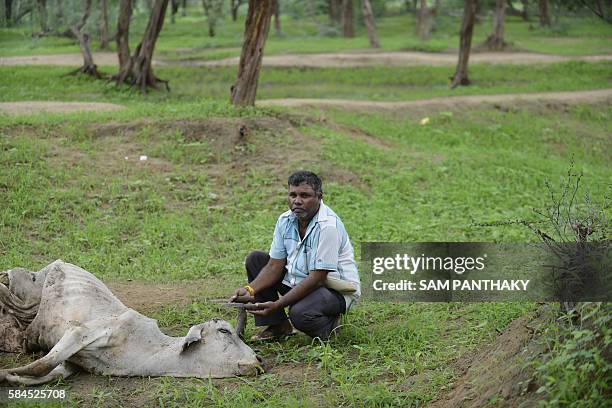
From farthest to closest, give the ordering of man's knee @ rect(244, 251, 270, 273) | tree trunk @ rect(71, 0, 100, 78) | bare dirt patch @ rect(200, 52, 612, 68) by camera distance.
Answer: bare dirt patch @ rect(200, 52, 612, 68)
tree trunk @ rect(71, 0, 100, 78)
man's knee @ rect(244, 251, 270, 273)

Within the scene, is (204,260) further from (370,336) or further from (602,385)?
(602,385)

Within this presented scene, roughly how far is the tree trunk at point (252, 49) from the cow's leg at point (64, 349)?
7983mm

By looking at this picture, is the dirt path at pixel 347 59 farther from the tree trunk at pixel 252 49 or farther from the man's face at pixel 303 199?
the man's face at pixel 303 199

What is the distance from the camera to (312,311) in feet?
18.2

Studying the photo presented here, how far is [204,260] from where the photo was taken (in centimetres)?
834

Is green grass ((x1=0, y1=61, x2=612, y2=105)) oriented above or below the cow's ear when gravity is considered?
below

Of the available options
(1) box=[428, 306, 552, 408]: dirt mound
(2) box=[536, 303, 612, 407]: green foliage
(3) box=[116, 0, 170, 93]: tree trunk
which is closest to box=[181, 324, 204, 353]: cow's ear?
(1) box=[428, 306, 552, 408]: dirt mound

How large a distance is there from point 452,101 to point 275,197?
282 inches

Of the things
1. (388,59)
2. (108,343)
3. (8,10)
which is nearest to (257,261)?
(108,343)

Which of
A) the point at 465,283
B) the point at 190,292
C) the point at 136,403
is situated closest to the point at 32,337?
the point at 136,403

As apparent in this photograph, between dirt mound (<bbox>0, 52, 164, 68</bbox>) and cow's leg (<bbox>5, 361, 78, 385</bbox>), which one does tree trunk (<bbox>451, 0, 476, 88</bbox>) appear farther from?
cow's leg (<bbox>5, 361, 78, 385</bbox>)

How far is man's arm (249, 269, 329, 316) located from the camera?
5.54 m

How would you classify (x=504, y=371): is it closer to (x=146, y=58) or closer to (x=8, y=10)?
(x=146, y=58)

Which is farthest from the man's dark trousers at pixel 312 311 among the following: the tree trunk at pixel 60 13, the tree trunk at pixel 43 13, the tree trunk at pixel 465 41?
the tree trunk at pixel 60 13
